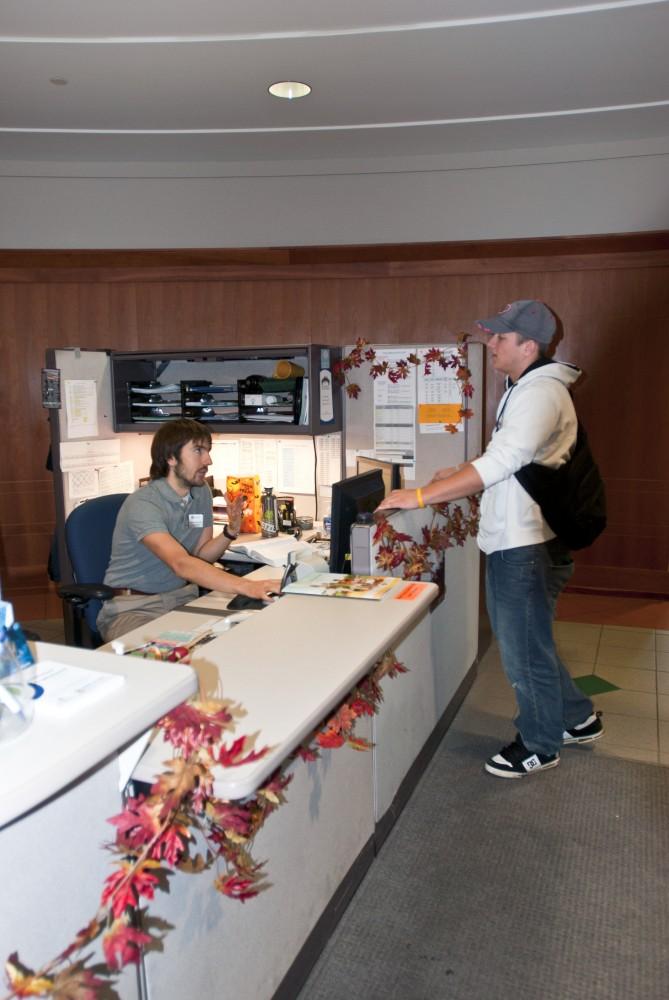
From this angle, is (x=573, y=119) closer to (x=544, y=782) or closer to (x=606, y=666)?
(x=606, y=666)

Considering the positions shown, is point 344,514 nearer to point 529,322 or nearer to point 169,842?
point 529,322

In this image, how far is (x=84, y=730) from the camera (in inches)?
36.7

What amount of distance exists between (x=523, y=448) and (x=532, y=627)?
634 millimetres

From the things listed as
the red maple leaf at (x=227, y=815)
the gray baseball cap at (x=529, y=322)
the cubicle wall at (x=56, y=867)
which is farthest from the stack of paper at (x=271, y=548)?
the cubicle wall at (x=56, y=867)

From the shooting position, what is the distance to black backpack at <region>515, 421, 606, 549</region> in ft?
8.22

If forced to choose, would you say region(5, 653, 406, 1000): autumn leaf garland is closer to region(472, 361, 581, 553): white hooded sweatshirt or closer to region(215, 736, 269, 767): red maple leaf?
region(215, 736, 269, 767): red maple leaf

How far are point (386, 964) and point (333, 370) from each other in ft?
7.72

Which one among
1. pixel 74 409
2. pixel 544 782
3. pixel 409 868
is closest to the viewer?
pixel 409 868

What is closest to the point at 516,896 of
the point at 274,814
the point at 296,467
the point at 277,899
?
the point at 277,899

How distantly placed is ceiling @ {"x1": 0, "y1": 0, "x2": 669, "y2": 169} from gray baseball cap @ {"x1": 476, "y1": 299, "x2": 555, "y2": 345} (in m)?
1.44

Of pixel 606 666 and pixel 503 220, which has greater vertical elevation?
pixel 503 220

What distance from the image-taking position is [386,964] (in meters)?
1.91

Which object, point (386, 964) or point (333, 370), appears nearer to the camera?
point (386, 964)

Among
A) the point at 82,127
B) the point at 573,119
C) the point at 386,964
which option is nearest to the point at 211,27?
the point at 82,127
